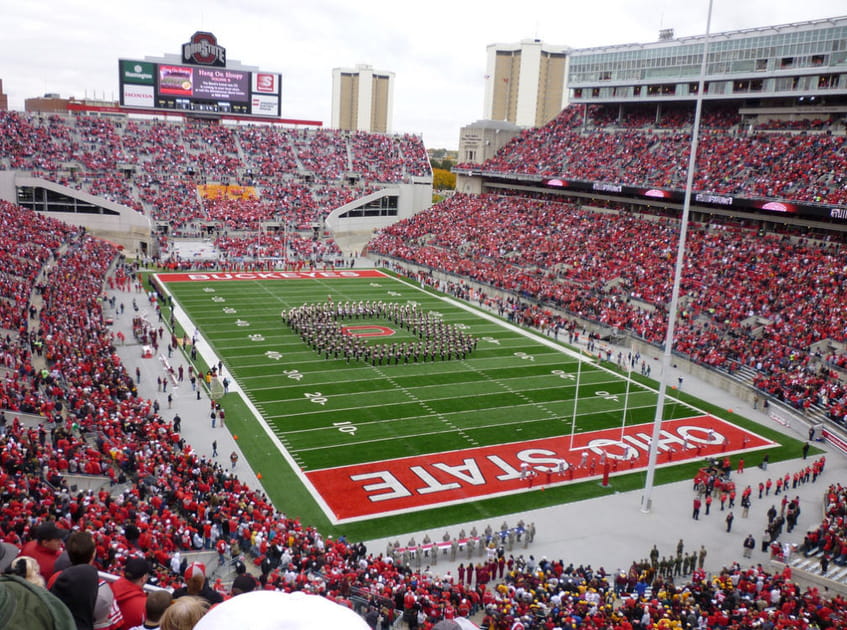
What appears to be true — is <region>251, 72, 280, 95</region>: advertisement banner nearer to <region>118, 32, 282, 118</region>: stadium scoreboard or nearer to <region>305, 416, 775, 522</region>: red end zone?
<region>118, 32, 282, 118</region>: stadium scoreboard

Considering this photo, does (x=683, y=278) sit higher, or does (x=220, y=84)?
(x=220, y=84)

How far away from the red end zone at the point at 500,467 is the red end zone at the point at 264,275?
82.3 ft

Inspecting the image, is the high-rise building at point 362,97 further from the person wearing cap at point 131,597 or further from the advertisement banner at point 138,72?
the person wearing cap at point 131,597

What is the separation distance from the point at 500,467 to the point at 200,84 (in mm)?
48445

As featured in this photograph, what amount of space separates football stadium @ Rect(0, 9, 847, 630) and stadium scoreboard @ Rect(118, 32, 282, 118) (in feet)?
0.76

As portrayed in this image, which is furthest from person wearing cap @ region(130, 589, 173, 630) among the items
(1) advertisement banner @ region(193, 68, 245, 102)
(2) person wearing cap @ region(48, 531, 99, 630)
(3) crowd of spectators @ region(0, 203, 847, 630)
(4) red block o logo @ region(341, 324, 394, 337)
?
(1) advertisement banner @ region(193, 68, 245, 102)

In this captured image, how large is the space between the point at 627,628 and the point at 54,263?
30.0 metres

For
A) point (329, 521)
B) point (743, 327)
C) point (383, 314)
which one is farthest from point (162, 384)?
point (743, 327)

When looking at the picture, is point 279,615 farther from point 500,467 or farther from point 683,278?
point 683,278

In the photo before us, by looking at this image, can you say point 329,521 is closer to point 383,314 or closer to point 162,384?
point 162,384

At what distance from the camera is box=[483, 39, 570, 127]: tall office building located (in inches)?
5595

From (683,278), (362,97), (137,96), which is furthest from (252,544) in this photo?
(362,97)

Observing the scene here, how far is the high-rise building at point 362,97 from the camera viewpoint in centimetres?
15962

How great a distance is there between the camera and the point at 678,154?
42.3m
